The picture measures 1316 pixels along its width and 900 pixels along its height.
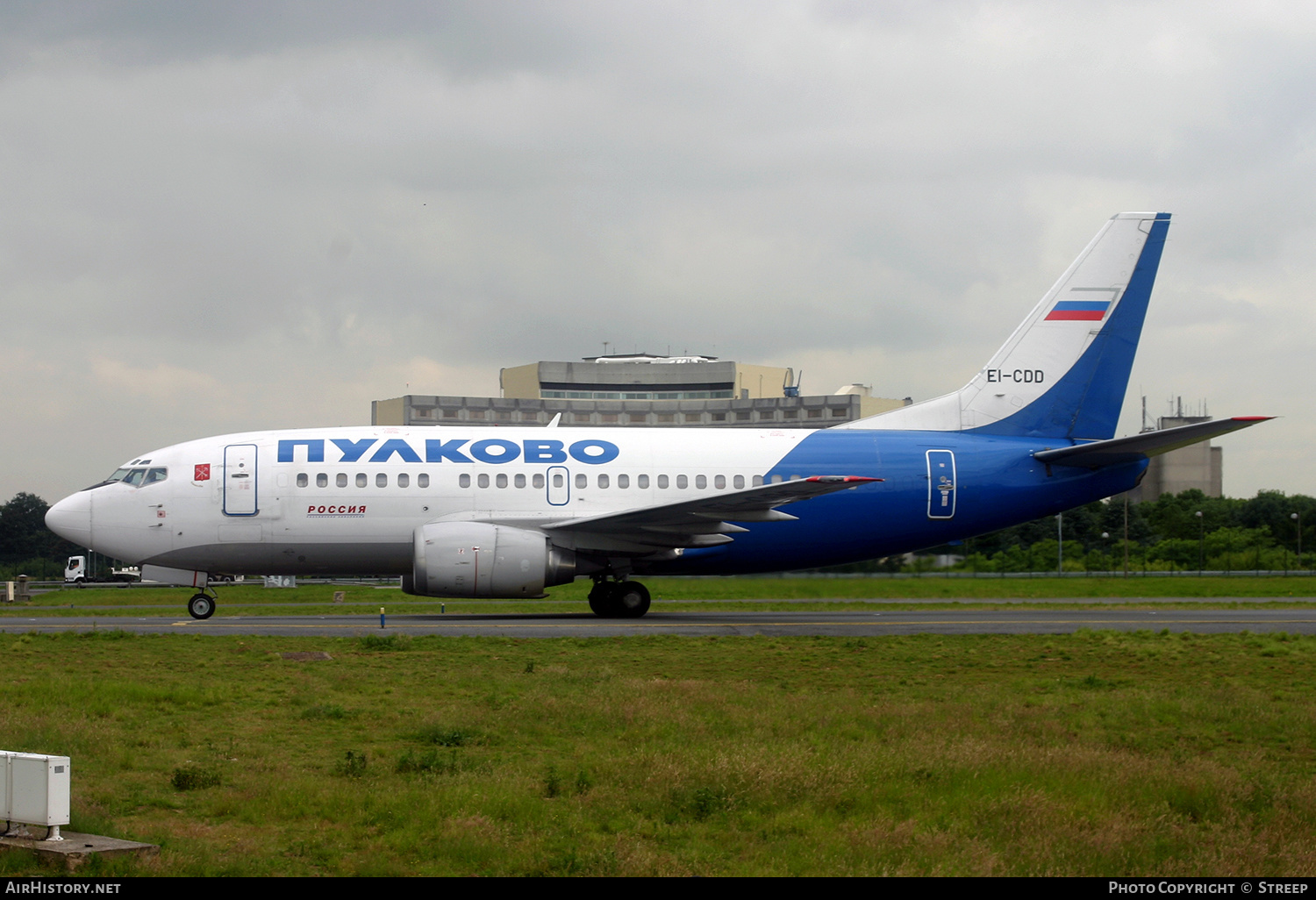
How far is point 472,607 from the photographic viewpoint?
1217 inches

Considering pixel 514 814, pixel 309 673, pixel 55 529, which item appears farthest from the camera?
pixel 55 529

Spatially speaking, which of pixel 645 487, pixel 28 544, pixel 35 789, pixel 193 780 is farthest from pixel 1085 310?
pixel 28 544

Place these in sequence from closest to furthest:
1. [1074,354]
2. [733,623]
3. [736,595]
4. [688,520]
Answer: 1. [733,623]
2. [688,520]
3. [736,595]
4. [1074,354]

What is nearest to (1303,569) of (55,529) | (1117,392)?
(1117,392)

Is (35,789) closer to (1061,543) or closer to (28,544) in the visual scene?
(1061,543)

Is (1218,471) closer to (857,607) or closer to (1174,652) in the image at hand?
(857,607)

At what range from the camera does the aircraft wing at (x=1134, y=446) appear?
75.8ft

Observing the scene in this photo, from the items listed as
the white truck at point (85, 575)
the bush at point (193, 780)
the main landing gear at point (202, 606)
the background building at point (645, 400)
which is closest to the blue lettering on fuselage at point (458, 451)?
the main landing gear at point (202, 606)

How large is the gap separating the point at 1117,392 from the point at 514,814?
24146 millimetres

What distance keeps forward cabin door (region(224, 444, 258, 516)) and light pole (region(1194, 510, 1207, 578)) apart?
47500mm

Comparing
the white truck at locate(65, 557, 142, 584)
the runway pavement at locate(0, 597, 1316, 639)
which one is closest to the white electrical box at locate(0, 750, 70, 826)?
the runway pavement at locate(0, 597, 1316, 639)

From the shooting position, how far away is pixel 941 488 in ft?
86.6

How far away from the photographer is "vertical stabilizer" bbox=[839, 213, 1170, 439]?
91.6 ft

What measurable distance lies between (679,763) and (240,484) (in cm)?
1811
